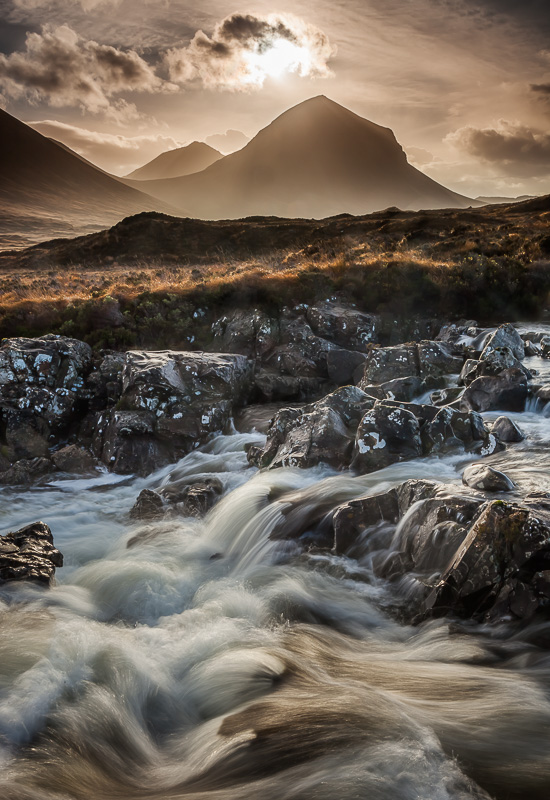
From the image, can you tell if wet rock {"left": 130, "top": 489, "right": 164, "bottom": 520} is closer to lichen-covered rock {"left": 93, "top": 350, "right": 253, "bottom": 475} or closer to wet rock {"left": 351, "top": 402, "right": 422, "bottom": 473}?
lichen-covered rock {"left": 93, "top": 350, "right": 253, "bottom": 475}

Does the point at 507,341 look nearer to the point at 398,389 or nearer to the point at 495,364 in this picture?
the point at 495,364

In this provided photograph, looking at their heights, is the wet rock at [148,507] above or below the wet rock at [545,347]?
below

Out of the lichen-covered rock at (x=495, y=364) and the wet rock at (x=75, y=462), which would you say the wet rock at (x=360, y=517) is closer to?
the lichen-covered rock at (x=495, y=364)

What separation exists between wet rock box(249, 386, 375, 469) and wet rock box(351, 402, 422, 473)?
0.42m

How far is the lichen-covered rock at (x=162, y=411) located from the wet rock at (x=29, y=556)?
4.39 m

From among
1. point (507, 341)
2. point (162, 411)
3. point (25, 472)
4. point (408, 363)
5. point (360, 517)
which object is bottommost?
point (25, 472)

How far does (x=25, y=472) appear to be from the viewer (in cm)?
1147

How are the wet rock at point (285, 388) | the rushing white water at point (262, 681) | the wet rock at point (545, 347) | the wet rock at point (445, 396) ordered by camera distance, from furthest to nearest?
1. the wet rock at point (285, 388)
2. the wet rock at point (545, 347)
3. the wet rock at point (445, 396)
4. the rushing white water at point (262, 681)

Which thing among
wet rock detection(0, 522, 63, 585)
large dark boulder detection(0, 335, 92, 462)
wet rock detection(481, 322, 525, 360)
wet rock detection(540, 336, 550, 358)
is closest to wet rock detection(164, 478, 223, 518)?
wet rock detection(0, 522, 63, 585)

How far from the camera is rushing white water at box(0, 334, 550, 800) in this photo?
3738 mm

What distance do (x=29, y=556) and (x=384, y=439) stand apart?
562cm

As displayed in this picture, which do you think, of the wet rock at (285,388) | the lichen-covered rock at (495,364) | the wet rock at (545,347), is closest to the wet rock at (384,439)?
the lichen-covered rock at (495,364)

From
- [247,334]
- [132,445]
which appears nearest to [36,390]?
[132,445]

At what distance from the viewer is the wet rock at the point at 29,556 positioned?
6.75m
